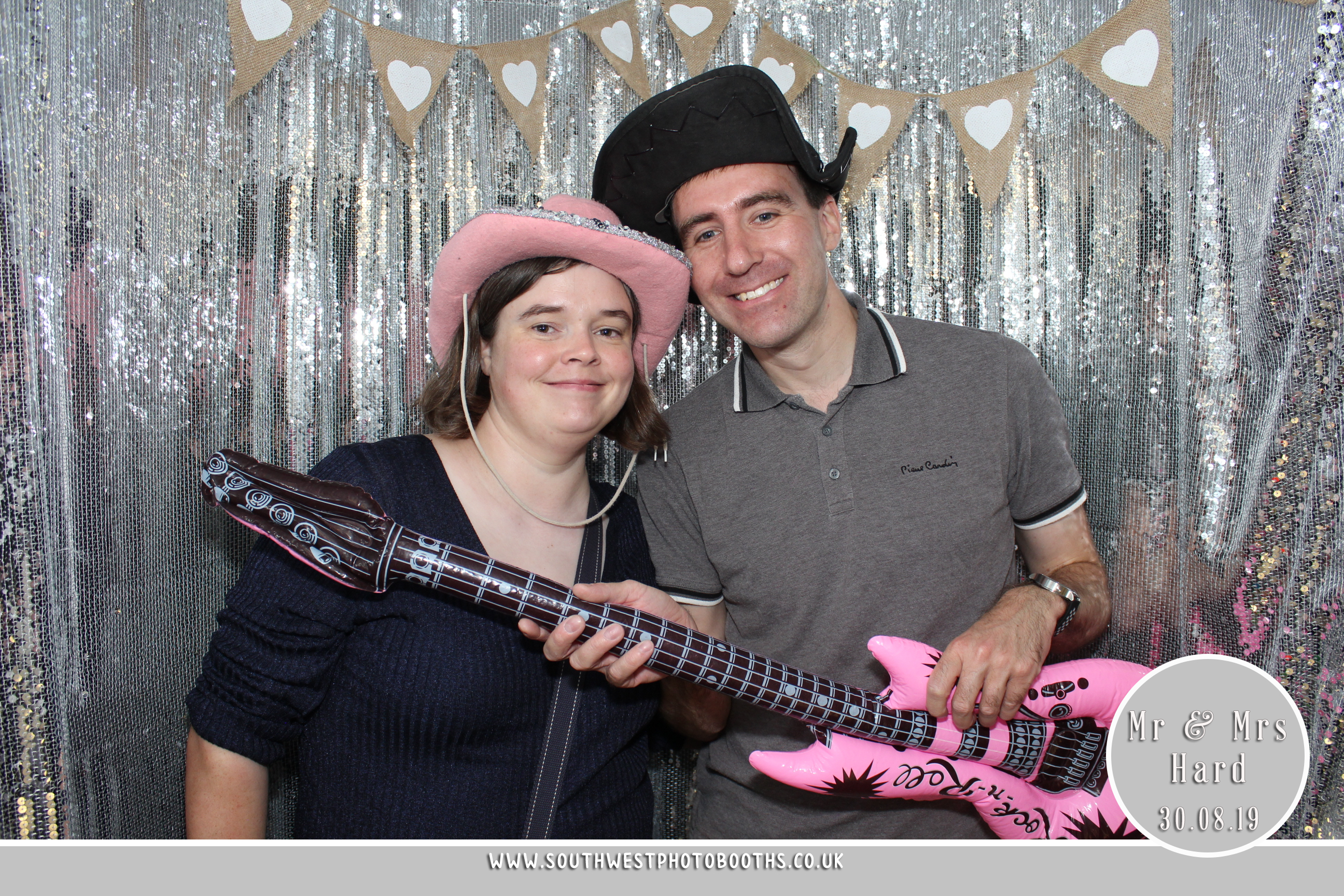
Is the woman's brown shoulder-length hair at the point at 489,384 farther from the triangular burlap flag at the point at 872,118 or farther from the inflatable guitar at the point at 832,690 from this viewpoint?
the triangular burlap flag at the point at 872,118

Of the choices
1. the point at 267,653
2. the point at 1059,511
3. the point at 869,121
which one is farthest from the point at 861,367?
the point at 267,653

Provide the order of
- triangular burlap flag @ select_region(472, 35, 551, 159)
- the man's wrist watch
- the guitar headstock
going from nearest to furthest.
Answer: the guitar headstock < the man's wrist watch < triangular burlap flag @ select_region(472, 35, 551, 159)

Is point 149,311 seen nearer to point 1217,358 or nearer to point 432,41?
point 432,41

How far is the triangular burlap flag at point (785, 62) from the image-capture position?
5.69 ft

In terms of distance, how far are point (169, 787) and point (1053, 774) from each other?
1.67 m

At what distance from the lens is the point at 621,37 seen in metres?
1.71

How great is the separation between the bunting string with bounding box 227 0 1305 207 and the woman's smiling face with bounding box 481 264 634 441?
23.4 inches

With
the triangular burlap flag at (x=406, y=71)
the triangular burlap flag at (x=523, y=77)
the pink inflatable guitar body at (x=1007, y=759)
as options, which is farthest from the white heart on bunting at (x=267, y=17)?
the pink inflatable guitar body at (x=1007, y=759)

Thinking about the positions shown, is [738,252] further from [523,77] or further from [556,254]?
[523,77]

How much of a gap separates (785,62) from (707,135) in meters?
0.49

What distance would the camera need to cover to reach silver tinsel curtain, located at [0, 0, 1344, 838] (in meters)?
1.26

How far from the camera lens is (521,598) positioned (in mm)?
1073

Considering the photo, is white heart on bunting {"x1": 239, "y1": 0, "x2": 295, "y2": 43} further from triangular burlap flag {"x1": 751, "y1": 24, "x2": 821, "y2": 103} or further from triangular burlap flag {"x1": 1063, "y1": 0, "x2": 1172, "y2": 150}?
triangular burlap flag {"x1": 1063, "y1": 0, "x2": 1172, "y2": 150}

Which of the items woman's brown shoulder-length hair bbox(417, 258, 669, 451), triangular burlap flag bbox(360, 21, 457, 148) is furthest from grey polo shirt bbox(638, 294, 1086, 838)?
triangular burlap flag bbox(360, 21, 457, 148)
